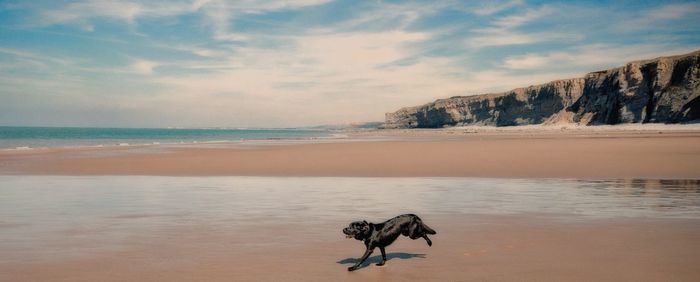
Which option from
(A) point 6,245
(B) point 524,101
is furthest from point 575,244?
(B) point 524,101

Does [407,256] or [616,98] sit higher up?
[616,98]

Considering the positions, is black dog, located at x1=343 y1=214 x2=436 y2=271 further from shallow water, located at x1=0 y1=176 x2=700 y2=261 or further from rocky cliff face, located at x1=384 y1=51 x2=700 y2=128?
rocky cliff face, located at x1=384 y1=51 x2=700 y2=128

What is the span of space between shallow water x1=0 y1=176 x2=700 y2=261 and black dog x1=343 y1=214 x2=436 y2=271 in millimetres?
3186

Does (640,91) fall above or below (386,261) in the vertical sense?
above

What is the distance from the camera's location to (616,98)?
340 ft

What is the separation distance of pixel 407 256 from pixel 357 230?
1211 mm

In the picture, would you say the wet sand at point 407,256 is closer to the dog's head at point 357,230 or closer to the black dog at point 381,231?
the black dog at point 381,231

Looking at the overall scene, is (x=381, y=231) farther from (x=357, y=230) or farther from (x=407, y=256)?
(x=407, y=256)

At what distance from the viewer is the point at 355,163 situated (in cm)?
2573

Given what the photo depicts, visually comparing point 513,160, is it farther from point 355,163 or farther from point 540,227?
point 540,227

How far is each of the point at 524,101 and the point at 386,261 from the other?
155m

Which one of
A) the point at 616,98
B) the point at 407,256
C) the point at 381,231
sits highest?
the point at 616,98

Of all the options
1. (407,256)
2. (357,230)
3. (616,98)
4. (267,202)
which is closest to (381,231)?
(357,230)

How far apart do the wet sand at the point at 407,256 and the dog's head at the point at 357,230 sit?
0.43 metres
